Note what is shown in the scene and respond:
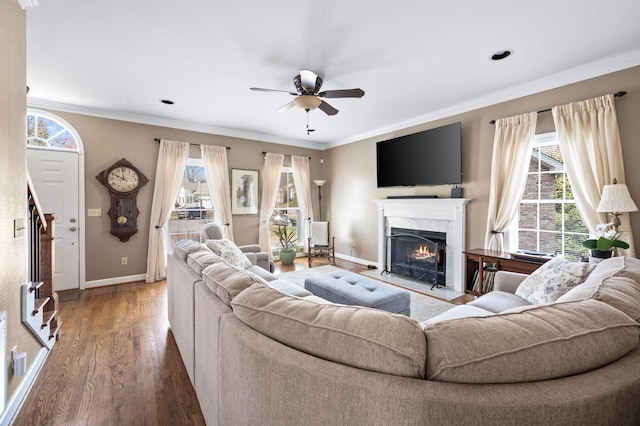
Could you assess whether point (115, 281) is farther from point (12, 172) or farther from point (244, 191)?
point (12, 172)

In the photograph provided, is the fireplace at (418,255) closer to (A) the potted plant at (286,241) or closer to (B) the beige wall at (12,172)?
(A) the potted plant at (286,241)

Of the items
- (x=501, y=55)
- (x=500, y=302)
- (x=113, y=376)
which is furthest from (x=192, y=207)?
(x=501, y=55)

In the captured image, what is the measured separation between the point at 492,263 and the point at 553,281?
141 cm

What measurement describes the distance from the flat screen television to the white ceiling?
0.46 meters

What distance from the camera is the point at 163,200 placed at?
454cm

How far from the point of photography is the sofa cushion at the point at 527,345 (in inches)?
28.2

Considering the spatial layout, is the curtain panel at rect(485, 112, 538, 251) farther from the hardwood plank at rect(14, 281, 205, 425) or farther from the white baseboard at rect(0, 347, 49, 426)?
the white baseboard at rect(0, 347, 49, 426)

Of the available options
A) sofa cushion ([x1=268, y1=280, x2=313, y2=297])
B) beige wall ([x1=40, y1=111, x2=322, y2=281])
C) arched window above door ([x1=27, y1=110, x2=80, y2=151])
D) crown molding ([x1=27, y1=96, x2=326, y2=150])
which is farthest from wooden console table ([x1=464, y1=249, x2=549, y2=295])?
arched window above door ([x1=27, y1=110, x2=80, y2=151])

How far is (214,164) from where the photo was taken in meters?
4.98

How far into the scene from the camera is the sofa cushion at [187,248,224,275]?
191 cm

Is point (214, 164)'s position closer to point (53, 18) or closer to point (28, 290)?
point (53, 18)

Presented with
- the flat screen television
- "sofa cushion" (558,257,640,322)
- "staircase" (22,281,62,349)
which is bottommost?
"staircase" (22,281,62,349)

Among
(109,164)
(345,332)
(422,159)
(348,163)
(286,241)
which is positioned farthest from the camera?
Answer: (348,163)

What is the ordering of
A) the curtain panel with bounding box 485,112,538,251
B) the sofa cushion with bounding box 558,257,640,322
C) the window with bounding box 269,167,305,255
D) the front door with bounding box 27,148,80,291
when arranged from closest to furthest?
the sofa cushion with bounding box 558,257,640,322 → the curtain panel with bounding box 485,112,538,251 → the front door with bounding box 27,148,80,291 → the window with bounding box 269,167,305,255
